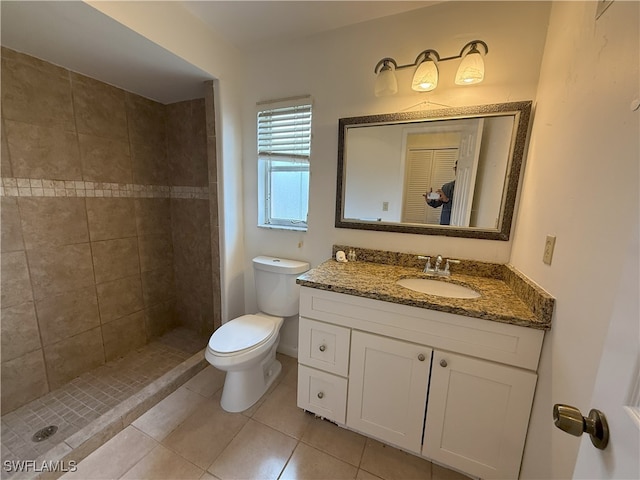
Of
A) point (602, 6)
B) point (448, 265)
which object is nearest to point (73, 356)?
point (448, 265)

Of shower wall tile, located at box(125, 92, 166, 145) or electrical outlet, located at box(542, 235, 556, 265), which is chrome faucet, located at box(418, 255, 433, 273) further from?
shower wall tile, located at box(125, 92, 166, 145)

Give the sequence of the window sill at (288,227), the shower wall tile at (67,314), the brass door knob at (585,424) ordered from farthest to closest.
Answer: the window sill at (288,227) → the shower wall tile at (67,314) → the brass door knob at (585,424)

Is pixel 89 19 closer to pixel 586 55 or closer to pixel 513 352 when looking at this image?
pixel 586 55

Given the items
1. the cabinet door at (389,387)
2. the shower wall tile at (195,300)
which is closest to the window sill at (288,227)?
the shower wall tile at (195,300)

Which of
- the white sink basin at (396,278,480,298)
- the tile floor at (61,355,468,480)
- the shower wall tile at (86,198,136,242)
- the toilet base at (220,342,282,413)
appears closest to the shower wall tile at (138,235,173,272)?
the shower wall tile at (86,198,136,242)

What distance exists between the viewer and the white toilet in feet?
4.66

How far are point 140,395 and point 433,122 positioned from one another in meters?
2.30

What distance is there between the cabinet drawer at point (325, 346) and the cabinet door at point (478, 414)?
41cm

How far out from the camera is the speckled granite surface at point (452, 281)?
3.22ft

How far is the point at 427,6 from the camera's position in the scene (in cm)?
134

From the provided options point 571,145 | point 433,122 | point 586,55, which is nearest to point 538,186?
point 571,145

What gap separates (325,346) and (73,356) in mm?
1768

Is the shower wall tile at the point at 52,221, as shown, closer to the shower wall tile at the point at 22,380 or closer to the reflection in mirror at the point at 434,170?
the shower wall tile at the point at 22,380

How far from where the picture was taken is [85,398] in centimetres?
162
